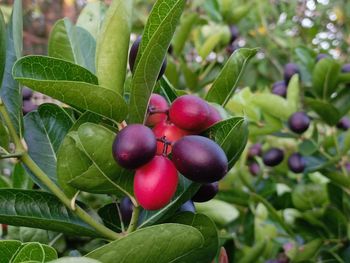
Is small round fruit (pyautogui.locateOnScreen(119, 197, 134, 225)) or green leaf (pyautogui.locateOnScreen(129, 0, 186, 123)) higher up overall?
green leaf (pyautogui.locateOnScreen(129, 0, 186, 123))

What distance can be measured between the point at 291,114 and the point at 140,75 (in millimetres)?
907

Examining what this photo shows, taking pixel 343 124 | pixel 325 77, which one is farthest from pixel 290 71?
pixel 343 124

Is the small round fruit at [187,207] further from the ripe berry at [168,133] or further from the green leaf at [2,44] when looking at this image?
the green leaf at [2,44]

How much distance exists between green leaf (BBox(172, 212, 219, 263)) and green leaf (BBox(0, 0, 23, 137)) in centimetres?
24

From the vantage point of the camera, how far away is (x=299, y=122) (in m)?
1.44

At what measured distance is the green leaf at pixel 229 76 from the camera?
76cm

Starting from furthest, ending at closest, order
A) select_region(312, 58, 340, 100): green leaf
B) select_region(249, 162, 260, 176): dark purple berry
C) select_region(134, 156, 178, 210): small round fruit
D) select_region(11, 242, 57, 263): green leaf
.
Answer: select_region(249, 162, 260, 176): dark purple berry
select_region(312, 58, 340, 100): green leaf
select_region(134, 156, 178, 210): small round fruit
select_region(11, 242, 57, 263): green leaf

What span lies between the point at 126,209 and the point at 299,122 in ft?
2.61

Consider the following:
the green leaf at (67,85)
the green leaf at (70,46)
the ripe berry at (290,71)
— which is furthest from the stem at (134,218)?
the ripe berry at (290,71)

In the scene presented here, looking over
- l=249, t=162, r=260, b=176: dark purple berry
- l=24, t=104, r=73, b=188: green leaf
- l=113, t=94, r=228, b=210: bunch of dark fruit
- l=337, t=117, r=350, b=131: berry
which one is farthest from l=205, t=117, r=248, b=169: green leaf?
l=249, t=162, r=260, b=176: dark purple berry

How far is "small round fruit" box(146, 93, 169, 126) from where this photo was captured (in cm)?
69

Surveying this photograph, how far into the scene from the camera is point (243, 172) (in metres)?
1.54

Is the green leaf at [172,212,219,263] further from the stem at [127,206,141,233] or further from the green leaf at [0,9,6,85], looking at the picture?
the green leaf at [0,9,6,85]

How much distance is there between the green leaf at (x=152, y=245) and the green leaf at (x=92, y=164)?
4.2 inches
